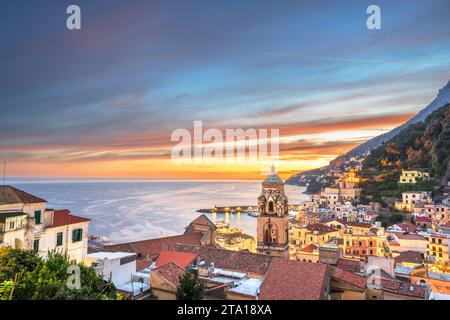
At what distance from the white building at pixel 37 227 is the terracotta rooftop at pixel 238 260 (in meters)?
4.34

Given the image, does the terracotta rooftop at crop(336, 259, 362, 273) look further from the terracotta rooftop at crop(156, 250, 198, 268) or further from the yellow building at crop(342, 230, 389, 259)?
the yellow building at crop(342, 230, 389, 259)

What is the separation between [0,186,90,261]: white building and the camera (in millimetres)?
6766

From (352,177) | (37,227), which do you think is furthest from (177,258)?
(352,177)

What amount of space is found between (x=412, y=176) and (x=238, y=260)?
30.3m

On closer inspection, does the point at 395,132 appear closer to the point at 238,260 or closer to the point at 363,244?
the point at 363,244

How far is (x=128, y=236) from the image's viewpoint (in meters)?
27.5

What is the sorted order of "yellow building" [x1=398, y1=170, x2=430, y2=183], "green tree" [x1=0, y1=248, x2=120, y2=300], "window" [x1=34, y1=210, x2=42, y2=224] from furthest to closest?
"yellow building" [x1=398, y1=170, x2=430, y2=183]
"window" [x1=34, y1=210, x2=42, y2=224]
"green tree" [x1=0, y1=248, x2=120, y2=300]

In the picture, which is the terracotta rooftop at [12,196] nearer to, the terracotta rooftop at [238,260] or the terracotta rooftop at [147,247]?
the terracotta rooftop at [147,247]

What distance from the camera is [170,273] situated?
22.0 feet

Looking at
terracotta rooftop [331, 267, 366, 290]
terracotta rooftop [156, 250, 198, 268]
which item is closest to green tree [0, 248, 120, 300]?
terracotta rooftop [156, 250, 198, 268]

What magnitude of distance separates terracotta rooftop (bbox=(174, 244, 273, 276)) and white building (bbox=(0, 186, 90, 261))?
14.2 ft

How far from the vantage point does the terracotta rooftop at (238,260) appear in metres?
9.70
